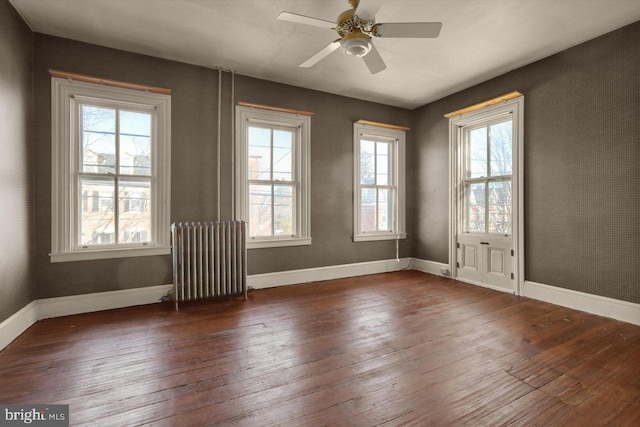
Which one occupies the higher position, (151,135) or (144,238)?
(151,135)

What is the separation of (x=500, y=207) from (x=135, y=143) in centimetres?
466

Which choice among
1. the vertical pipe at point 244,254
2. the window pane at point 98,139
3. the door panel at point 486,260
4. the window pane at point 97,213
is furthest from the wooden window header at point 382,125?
the window pane at point 97,213

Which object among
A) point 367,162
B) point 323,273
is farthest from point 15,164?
point 367,162

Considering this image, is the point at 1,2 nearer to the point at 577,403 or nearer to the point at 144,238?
the point at 144,238

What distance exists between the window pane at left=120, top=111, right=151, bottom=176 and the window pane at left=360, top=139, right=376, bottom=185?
3.07 m

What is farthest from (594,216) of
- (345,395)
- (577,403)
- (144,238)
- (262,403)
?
(144,238)

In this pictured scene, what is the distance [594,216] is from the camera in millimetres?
3197

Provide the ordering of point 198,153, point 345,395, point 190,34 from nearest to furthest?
point 345,395
point 190,34
point 198,153

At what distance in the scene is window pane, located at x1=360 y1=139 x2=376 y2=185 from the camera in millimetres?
5047

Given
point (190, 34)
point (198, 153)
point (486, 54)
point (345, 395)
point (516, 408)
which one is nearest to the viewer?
point (516, 408)

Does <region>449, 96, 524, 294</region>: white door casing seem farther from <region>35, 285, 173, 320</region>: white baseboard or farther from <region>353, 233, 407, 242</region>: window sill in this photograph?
<region>35, 285, 173, 320</region>: white baseboard

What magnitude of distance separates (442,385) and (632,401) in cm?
103

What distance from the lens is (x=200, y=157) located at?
3.79m

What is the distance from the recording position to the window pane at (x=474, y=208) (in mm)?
4409
